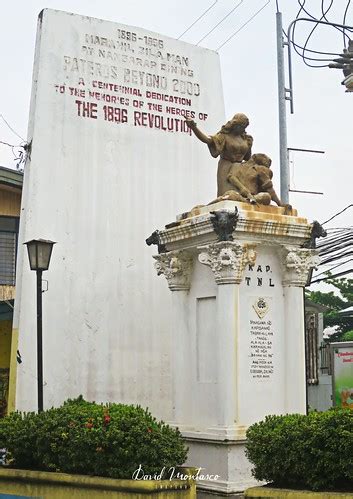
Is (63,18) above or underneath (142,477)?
above

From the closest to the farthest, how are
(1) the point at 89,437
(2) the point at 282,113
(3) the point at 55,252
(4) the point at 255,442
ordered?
(4) the point at 255,442, (1) the point at 89,437, (3) the point at 55,252, (2) the point at 282,113

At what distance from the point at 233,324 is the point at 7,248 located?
8.24 metres

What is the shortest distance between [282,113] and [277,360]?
1072 centimetres

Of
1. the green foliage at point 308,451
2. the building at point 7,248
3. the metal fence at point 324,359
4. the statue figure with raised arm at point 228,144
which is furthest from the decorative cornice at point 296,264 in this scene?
the metal fence at point 324,359

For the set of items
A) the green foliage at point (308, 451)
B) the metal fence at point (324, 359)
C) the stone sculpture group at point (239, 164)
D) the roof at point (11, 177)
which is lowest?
the green foliage at point (308, 451)

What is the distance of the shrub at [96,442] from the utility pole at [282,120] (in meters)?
11.7

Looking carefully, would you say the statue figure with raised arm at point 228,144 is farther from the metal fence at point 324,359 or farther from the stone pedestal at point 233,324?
the metal fence at point 324,359

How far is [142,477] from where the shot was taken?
9445mm

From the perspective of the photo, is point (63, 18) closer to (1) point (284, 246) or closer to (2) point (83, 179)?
(2) point (83, 179)

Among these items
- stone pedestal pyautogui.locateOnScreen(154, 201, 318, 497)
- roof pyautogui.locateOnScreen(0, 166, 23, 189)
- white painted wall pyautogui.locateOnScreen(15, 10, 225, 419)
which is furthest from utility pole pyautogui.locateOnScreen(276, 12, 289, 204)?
stone pedestal pyautogui.locateOnScreen(154, 201, 318, 497)

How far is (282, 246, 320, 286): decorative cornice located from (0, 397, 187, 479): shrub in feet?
11.7

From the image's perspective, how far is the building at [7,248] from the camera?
1833cm

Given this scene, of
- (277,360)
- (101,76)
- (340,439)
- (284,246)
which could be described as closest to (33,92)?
(101,76)

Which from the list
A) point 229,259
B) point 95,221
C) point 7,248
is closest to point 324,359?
point 7,248
